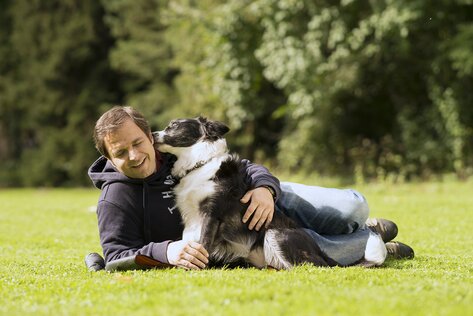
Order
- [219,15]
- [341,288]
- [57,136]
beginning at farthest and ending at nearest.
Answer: [57,136] → [219,15] → [341,288]

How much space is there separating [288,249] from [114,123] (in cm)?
161

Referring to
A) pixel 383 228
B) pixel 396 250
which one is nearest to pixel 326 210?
pixel 383 228

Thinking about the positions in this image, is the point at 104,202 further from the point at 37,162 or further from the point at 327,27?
the point at 37,162

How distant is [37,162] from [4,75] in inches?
158

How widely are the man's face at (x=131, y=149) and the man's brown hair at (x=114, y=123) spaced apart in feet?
0.10

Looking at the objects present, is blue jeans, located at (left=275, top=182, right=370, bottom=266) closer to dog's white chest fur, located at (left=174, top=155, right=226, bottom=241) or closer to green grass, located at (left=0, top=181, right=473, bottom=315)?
green grass, located at (left=0, top=181, right=473, bottom=315)

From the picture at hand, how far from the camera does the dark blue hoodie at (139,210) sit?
5164 mm

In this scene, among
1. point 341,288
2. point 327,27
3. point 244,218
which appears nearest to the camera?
point 341,288

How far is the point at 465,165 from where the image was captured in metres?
16.9

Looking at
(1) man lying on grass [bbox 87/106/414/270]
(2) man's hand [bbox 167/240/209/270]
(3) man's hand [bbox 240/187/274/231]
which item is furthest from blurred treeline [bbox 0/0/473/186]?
(2) man's hand [bbox 167/240/209/270]

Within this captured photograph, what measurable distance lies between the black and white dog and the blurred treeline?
10.8 metres

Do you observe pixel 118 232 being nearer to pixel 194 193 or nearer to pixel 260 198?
pixel 194 193

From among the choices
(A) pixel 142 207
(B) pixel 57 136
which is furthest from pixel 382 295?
(B) pixel 57 136

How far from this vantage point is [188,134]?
511 centimetres
